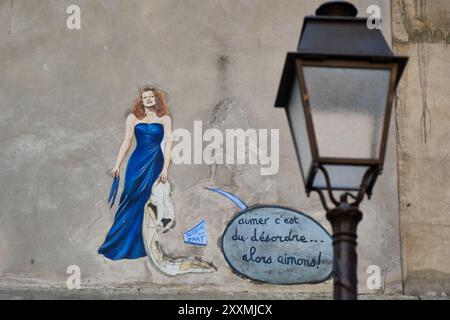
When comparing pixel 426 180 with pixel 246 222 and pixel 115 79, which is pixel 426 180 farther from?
pixel 115 79

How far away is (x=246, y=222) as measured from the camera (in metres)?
10.0

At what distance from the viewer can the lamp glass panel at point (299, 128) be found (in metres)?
5.04

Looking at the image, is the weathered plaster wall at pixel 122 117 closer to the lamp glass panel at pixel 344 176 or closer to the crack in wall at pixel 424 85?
the crack in wall at pixel 424 85

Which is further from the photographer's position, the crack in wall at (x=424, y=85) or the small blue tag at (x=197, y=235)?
the crack in wall at (x=424, y=85)

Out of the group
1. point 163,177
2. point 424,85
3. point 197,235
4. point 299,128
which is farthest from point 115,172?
point 299,128

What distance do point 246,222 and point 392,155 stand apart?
1.59 meters

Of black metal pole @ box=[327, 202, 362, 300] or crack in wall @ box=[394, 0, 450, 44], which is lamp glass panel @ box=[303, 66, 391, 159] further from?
crack in wall @ box=[394, 0, 450, 44]

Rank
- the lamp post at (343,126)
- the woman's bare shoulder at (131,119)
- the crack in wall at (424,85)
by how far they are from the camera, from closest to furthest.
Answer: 1. the lamp post at (343,126)
2. the woman's bare shoulder at (131,119)
3. the crack in wall at (424,85)

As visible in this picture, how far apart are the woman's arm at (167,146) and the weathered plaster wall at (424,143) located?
2.17m

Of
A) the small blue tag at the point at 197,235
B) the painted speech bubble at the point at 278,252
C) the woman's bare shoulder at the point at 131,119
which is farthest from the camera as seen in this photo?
the woman's bare shoulder at the point at 131,119

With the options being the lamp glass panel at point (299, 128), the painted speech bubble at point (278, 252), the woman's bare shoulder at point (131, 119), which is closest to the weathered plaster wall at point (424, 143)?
the painted speech bubble at point (278, 252)

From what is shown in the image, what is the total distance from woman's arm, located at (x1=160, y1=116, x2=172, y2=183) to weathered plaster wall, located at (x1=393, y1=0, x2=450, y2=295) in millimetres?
2170

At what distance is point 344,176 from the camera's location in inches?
198
